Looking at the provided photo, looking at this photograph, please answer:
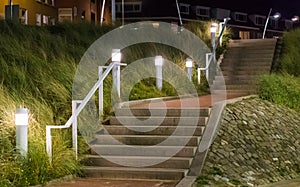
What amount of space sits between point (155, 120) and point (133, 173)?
198 centimetres

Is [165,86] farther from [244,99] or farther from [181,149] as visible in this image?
[181,149]

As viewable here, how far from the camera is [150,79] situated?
1495 centimetres

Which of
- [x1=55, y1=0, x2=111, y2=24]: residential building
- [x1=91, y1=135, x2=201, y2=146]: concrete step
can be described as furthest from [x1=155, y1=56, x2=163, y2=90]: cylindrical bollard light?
[x1=55, y1=0, x2=111, y2=24]: residential building

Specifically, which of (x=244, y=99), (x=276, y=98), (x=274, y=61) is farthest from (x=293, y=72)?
(x=244, y=99)

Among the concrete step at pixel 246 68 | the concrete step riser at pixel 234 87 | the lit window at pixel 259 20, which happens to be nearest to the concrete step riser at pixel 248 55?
the concrete step at pixel 246 68

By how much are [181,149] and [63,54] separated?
528cm

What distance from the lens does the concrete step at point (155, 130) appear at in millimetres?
10562

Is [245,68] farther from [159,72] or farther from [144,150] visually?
[144,150]

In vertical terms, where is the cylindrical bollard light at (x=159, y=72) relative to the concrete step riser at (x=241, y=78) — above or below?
above

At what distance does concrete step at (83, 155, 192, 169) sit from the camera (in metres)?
9.57

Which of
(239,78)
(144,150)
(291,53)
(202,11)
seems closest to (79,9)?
(202,11)

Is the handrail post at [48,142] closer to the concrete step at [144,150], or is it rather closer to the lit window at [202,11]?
the concrete step at [144,150]

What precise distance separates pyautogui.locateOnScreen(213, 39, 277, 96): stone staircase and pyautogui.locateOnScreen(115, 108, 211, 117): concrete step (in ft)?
18.3

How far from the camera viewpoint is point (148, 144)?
10383 mm
